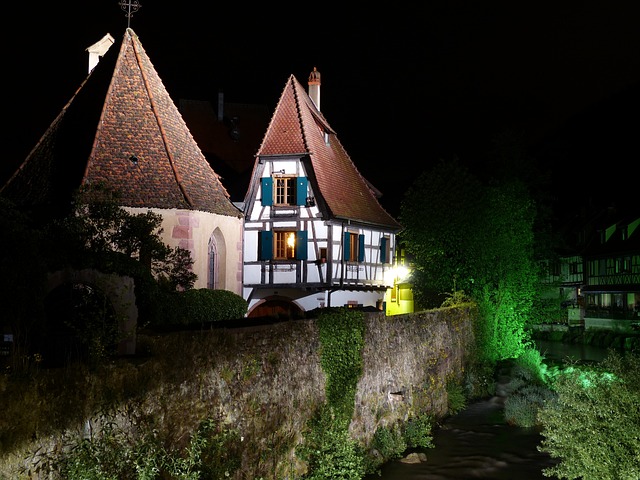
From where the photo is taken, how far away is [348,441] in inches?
578

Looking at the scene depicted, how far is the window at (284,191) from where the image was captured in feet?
100

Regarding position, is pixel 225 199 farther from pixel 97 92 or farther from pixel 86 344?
pixel 86 344

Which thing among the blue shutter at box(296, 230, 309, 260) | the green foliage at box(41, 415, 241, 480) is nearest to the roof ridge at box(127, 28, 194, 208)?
the blue shutter at box(296, 230, 309, 260)

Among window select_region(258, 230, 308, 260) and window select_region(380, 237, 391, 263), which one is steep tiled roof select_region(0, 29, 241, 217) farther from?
window select_region(380, 237, 391, 263)

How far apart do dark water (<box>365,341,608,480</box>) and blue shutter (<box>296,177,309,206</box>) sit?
1038cm

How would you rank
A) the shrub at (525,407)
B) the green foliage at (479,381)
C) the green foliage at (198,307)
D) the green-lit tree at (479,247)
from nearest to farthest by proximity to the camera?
the green foliage at (198,307)
the shrub at (525,407)
the green foliage at (479,381)
the green-lit tree at (479,247)

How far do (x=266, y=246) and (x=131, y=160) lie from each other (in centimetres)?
826

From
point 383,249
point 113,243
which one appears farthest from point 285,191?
point 113,243

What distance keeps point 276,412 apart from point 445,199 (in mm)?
23358

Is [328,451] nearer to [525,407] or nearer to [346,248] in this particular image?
[525,407]

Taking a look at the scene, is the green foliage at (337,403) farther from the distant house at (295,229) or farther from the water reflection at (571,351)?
the water reflection at (571,351)

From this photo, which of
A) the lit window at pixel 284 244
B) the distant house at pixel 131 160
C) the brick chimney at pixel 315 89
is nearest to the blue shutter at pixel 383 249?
the lit window at pixel 284 244

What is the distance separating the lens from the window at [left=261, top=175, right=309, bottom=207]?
30.6 metres

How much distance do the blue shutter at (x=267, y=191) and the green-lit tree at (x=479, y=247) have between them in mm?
7941
